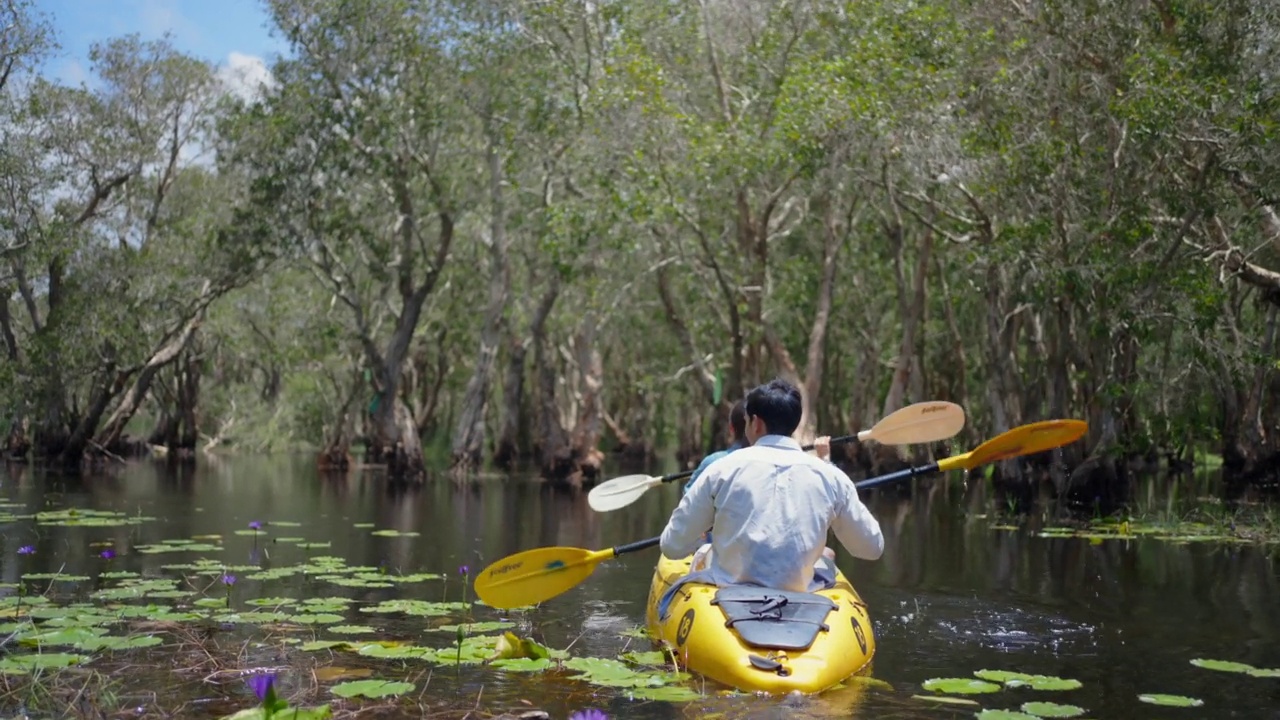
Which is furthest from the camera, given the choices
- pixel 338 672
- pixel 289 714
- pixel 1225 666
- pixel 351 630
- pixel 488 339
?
pixel 488 339

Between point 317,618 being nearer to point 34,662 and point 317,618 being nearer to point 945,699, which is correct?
point 34,662

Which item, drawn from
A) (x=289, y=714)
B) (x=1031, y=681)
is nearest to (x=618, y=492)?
(x=1031, y=681)

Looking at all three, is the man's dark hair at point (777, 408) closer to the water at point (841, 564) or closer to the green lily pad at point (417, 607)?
the water at point (841, 564)

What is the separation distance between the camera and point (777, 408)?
5965 mm

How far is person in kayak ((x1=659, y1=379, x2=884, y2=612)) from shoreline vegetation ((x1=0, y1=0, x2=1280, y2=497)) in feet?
26.6

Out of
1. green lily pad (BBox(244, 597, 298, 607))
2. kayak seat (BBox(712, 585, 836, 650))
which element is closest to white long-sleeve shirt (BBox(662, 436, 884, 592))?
kayak seat (BBox(712, 585, 836, 650))

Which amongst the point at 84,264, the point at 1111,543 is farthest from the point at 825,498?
the point at 84,264

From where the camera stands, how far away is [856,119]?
56.0 ft

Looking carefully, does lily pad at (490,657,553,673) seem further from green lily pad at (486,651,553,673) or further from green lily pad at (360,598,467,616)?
green lily pad at (360,598,467,616)

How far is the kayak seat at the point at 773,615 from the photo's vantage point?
569cm

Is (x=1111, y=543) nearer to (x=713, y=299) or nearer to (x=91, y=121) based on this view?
(x=713, y=299)

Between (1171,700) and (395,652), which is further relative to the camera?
(395,652)

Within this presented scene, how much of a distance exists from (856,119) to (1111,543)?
253 inches

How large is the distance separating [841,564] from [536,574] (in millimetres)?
4916
